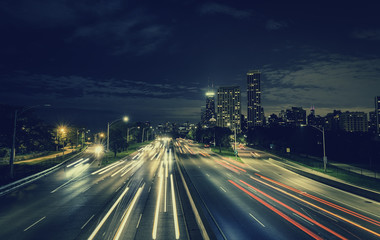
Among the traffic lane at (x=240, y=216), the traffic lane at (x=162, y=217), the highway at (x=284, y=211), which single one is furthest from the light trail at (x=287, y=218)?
the traffic lane at (x=162, y=217)

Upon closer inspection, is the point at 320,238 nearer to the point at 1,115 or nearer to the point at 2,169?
the point at 2,169

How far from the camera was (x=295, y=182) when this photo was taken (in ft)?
96.7

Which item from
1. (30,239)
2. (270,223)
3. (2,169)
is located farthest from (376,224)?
(2,169)

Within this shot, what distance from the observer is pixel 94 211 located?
687 inches

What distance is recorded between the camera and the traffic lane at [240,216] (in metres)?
13.8

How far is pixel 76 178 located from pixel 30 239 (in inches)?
784

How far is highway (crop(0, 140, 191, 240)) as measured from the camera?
13.7 metres

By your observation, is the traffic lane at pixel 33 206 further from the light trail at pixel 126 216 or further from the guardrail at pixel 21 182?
the light trail at pixel 126 216

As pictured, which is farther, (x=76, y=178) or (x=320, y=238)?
(x=76, y=178)

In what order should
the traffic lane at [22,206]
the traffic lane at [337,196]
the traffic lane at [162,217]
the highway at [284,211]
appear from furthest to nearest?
the traffic lane at [337,196] → the traffic lane at [22,206] → the highway at [284,211] → the traffic lane at [162,217]

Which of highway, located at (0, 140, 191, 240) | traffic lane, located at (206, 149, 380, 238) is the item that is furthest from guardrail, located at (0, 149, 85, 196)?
traffic lane, located at (206, 149, 380, 238)

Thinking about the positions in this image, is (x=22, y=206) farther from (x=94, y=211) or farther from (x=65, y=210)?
(x=94, y=211)

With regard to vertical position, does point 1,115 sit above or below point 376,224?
above

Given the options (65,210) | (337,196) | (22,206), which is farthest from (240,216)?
(22,206)
